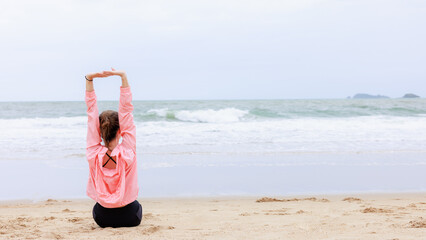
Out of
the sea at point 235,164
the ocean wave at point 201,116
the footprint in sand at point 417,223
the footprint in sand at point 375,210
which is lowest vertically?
the sea at point 235,164

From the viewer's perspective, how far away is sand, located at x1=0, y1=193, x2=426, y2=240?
3.64 m

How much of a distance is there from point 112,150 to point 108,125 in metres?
0.21

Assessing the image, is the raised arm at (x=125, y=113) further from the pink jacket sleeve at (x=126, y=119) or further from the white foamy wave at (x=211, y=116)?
the white foamy wave at (x=211, y=116)

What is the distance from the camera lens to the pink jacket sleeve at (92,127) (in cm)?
349

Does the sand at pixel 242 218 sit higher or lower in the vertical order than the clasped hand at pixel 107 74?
lower

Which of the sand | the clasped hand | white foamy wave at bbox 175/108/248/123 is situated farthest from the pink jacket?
white foamy wave at bbox 175/108/248/123

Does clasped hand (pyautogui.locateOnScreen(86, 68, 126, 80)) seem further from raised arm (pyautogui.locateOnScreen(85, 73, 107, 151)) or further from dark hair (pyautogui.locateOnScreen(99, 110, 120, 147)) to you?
dark hair (pyautogui.locateOnScreen(99, 110, 120, 147))

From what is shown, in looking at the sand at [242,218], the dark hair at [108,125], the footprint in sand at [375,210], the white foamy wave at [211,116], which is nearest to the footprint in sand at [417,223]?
the sand at [242,218]

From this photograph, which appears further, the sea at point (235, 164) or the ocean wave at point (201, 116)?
the ocean wave at point (201, 116)

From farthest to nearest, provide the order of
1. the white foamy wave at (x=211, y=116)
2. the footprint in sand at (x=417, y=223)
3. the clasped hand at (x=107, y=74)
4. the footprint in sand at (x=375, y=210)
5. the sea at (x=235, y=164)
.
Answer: the white foamy wave at (x=211, y=116), the sea at (x=235, y=164), the footprint in sand at (x=375, y=210), the footprint in sand at (x=417, y=223), the clasped hand at (x=107, y=74)

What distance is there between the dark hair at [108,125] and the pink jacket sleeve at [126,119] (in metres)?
0.06

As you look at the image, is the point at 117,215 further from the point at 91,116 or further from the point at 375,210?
the point at 375,210

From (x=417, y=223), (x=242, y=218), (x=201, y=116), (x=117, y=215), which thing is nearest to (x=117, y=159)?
(x=117, y=215)

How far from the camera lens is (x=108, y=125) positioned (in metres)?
3.50
